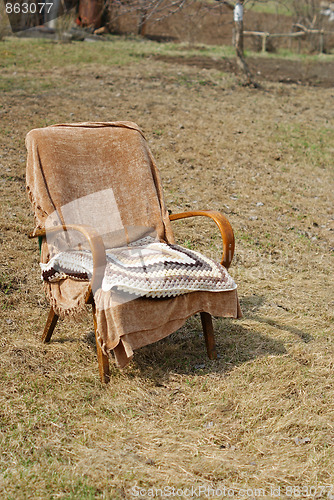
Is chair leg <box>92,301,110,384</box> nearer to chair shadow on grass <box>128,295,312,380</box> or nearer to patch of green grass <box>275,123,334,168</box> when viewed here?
chair shadow on grass <box>128,295,312,380</box>

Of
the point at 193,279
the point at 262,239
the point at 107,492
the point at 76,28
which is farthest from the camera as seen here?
the point at 76,28

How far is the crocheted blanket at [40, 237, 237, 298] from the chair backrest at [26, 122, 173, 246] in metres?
0.48

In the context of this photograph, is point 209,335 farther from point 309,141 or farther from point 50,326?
point 309,141

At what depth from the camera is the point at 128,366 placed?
339cm

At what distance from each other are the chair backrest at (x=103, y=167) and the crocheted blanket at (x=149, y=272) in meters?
0.48

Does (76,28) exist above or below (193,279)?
above

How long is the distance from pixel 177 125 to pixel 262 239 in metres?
2.94

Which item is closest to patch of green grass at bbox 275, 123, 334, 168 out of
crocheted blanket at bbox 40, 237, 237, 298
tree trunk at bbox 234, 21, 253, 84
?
tree trunk at bbox 234, 21, 253, 84

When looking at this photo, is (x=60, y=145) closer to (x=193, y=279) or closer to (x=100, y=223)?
(x=100, y=223)

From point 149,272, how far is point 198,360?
0.75 meters

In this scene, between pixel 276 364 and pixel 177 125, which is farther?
pixel 177 125

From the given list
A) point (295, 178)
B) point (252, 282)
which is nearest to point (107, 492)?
point (252, 282)

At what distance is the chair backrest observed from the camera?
366 centimetres

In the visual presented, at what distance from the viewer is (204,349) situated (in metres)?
3.63
